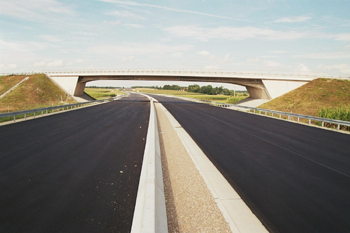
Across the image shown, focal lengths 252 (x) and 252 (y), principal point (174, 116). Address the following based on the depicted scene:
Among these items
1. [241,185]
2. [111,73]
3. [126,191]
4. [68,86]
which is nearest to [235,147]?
[241,185]

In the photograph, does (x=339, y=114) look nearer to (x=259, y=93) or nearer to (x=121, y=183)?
(x=121, y=183)

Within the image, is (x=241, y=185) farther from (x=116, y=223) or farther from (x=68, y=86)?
(x=68, y=86)

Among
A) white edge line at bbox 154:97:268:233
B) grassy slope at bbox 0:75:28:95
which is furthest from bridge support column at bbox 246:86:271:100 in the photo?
grassy slope at bbox 0:75:28:95

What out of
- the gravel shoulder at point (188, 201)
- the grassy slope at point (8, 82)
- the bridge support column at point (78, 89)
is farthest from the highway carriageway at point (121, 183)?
the grassy slope at point (8, 82)

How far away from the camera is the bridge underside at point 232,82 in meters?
49.0

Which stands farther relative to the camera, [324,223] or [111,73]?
[111,73]

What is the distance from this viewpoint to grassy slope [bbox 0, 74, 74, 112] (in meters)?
51.5

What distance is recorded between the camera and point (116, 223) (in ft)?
13.1

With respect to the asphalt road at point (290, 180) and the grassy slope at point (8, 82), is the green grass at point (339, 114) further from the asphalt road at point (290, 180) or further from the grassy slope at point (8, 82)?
the grassy slope at point (8, 82)

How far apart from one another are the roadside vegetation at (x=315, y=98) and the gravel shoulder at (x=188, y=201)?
35.7 m

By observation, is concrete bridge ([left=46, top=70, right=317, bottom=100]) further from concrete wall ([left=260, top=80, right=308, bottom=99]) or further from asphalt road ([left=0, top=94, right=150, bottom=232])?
asphalt road ([left=0, top=94, right=150, bottom=232])

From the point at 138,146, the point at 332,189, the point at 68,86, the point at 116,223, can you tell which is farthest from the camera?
the point at 68,86

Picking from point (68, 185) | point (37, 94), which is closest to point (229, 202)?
point (68, 185)

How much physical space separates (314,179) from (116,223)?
525 centimetres
